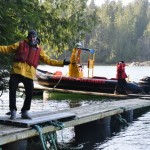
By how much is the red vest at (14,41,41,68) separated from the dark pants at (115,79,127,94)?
12909 millimetres

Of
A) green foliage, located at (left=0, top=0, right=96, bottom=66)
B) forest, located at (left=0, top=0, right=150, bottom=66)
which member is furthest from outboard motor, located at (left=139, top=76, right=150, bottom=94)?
green foliage, located at (left=0, top=0, right=96, bottom=66)

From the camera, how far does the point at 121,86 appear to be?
20.6 m

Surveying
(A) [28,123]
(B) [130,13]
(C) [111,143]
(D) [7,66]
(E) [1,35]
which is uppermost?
(B) [130,13]

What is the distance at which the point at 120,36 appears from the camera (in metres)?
123

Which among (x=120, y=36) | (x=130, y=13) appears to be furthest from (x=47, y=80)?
(x=130, y=13)

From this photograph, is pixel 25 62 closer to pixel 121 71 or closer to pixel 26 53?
pixel 26 53

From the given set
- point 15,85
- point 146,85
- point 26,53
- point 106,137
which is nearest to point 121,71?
point 146,85

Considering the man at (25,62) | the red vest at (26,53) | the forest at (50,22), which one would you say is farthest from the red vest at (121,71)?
the red vest at (26,53)

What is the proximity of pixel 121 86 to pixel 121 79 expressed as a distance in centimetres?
47

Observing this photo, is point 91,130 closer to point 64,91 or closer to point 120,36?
point 64,91

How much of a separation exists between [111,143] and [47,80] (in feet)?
42.1

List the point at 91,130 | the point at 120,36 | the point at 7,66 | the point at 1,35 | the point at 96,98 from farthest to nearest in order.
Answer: the point at 120,36 → the point at 96,98 → the point at 91,130 → the point at 7,66 → the point at 1,35

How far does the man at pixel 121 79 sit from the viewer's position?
20.0m

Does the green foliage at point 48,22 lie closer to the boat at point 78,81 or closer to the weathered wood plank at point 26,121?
the weathered wood plank at point 26,121
